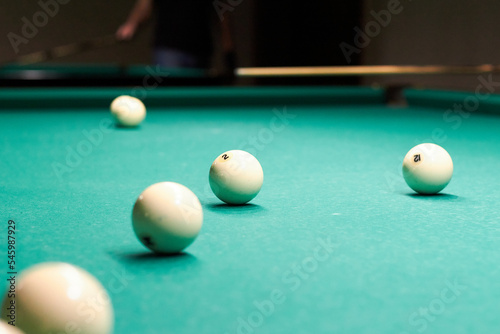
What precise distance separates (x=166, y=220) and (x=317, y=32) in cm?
1007

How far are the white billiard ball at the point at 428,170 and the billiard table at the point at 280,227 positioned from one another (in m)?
0.05

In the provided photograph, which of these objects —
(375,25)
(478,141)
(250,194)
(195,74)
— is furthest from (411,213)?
A: (375,25)

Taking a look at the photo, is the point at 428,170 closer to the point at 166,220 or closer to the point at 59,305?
the point at 166,220

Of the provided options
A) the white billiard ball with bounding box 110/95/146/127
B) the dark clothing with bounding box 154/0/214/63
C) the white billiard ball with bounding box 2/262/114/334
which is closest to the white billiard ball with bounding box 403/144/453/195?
the white billiard ball with bounding box 2/262/114/334

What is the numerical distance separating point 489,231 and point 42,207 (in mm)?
1571

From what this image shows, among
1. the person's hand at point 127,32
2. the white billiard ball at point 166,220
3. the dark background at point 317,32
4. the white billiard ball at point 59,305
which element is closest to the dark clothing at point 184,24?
the person's hand at point 127,32

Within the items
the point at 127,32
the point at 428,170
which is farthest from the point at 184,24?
the point at 428,170

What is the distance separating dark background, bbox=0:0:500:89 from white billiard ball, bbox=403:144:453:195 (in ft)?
21.0

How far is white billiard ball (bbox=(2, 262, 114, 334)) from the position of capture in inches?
47.9

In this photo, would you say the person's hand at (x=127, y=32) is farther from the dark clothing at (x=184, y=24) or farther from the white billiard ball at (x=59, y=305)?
the white billiard ball at (x=59, y=305)

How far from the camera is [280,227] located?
224 centimetres

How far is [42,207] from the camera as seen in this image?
2549 millimetres

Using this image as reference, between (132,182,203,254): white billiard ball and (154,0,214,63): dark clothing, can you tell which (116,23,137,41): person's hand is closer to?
(154,0,214,63): dark clothing

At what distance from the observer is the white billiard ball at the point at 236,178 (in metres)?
2.51
